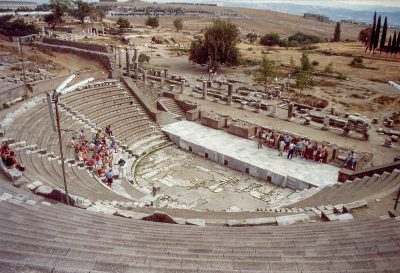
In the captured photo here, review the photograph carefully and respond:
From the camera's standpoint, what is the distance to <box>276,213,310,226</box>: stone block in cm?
1045

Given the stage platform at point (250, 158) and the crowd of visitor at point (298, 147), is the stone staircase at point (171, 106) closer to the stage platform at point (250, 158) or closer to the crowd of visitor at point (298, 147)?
the stage platform at point (250, 158)

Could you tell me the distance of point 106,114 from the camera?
74.2 ft

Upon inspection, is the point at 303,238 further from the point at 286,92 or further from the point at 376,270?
the point at 286,92

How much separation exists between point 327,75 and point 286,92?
11.6m

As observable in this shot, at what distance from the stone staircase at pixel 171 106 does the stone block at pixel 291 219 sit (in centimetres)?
1669

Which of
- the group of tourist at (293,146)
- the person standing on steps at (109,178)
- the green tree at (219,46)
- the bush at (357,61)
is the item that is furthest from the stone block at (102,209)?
the bush at (357,61)

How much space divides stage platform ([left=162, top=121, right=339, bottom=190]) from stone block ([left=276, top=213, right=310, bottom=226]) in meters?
5.74

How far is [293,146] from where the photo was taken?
19125 mm

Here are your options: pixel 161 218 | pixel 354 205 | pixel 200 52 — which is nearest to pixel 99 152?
pixel 161 218

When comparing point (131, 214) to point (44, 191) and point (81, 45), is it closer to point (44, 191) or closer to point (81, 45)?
point (44, 191)

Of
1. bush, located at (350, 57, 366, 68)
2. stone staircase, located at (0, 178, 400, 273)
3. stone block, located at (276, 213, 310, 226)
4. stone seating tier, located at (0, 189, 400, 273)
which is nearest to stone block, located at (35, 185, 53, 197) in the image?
stone staircase, located at (0, 178, 400, 273)

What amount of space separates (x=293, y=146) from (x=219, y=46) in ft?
94.2

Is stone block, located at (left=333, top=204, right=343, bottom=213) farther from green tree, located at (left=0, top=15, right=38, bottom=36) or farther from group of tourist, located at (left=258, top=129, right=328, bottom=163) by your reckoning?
green tree, located at (left=0, top=15, right=38, bottom=36)

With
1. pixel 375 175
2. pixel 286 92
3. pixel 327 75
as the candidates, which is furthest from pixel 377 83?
pixel 375 175
